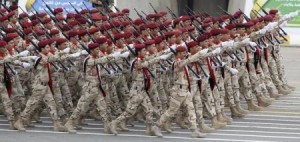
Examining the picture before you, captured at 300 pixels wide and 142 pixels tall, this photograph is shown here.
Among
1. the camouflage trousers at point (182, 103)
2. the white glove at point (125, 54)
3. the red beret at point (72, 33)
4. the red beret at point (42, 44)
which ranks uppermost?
the red beret at point (72, 33)

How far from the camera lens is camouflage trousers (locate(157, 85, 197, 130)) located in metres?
13.4

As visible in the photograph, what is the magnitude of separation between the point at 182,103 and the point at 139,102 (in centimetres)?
66

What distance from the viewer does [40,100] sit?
14.1m

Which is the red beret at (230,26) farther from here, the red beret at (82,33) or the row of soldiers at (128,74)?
the red beret at (82,33)

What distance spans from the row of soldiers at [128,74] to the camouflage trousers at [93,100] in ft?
0.05

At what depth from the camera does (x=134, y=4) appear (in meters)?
30.9

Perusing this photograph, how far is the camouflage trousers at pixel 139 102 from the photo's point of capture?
13523mm

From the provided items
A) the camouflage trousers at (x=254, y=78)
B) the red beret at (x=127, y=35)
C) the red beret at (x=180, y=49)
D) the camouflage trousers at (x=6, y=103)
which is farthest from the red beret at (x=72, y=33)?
the camouflage trousers at (x=254, y=78)

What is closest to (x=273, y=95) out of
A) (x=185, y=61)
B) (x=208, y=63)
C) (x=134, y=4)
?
(x=208, y=63)

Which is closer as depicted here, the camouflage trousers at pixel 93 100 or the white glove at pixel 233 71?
the camouflage trousers at pixel 93 100

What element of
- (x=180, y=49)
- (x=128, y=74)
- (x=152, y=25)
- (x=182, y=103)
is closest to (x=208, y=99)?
(x=182, y=103)

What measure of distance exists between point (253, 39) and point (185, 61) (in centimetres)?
306

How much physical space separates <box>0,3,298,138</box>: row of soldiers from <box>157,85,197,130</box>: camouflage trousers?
0.05 feet

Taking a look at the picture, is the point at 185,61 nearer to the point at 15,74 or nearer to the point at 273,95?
the point at 15,74
